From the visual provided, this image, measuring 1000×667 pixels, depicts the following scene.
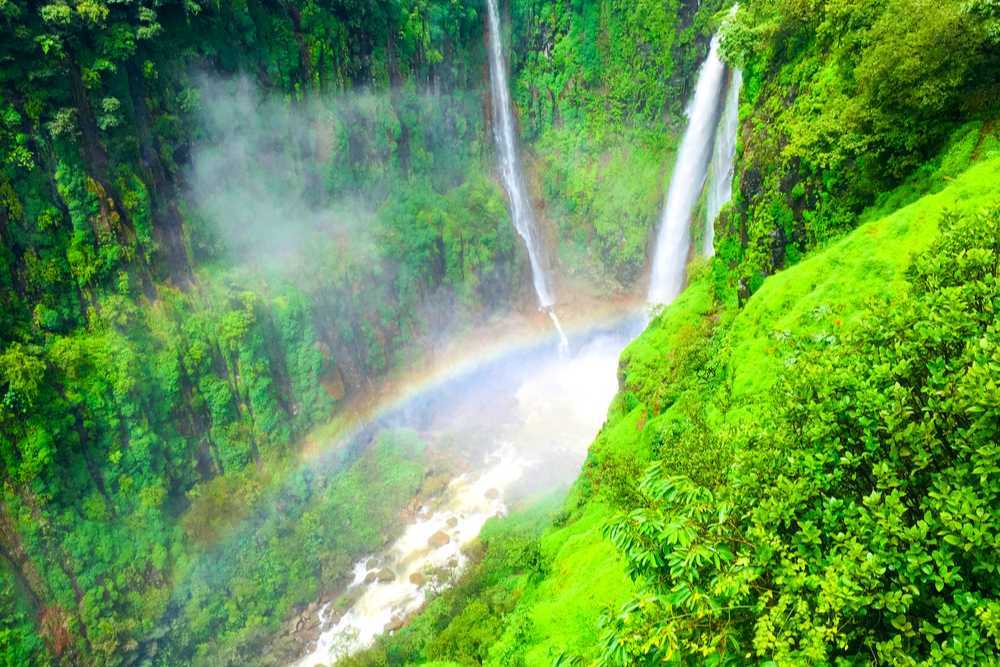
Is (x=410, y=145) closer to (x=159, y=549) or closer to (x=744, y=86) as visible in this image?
(x=744, y=86)

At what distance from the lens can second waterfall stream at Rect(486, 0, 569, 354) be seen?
108 ft

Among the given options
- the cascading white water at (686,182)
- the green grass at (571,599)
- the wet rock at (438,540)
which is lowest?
the wet rock at (438,540)

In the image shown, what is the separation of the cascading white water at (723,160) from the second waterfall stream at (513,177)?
1187cm

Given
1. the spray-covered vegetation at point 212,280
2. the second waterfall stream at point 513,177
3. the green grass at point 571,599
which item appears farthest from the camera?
the second waterfall stream at point 513,177

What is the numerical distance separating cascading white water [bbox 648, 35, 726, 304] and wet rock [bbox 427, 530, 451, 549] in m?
13.6

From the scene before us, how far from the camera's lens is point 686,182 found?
85.8ft

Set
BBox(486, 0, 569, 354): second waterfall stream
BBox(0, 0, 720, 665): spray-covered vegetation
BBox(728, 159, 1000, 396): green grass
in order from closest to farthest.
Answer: BBox(728, 159, 1000, 396): green grass → BBox(0, 0, 720, 665): spray-covered vegetation → BBox(486, 0, 569, 354): second waterfall stream

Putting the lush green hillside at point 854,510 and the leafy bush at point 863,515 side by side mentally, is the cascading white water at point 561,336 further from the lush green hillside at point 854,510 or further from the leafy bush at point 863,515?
the leafy bush at point 863,515

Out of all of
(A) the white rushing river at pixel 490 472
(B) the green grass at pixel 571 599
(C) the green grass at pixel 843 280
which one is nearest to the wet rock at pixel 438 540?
(A) the white rushing river at pixel 490 472

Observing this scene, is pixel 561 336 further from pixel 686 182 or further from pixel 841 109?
pixel 841 109

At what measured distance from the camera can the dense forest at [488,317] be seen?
391 cm

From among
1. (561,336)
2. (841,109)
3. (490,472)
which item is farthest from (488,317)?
(841,109)

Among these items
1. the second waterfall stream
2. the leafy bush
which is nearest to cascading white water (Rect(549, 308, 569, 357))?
the second waterfall stream

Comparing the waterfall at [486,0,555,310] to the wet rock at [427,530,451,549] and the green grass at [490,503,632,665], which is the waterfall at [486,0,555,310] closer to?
the wet rock at [427,530,451,549]
